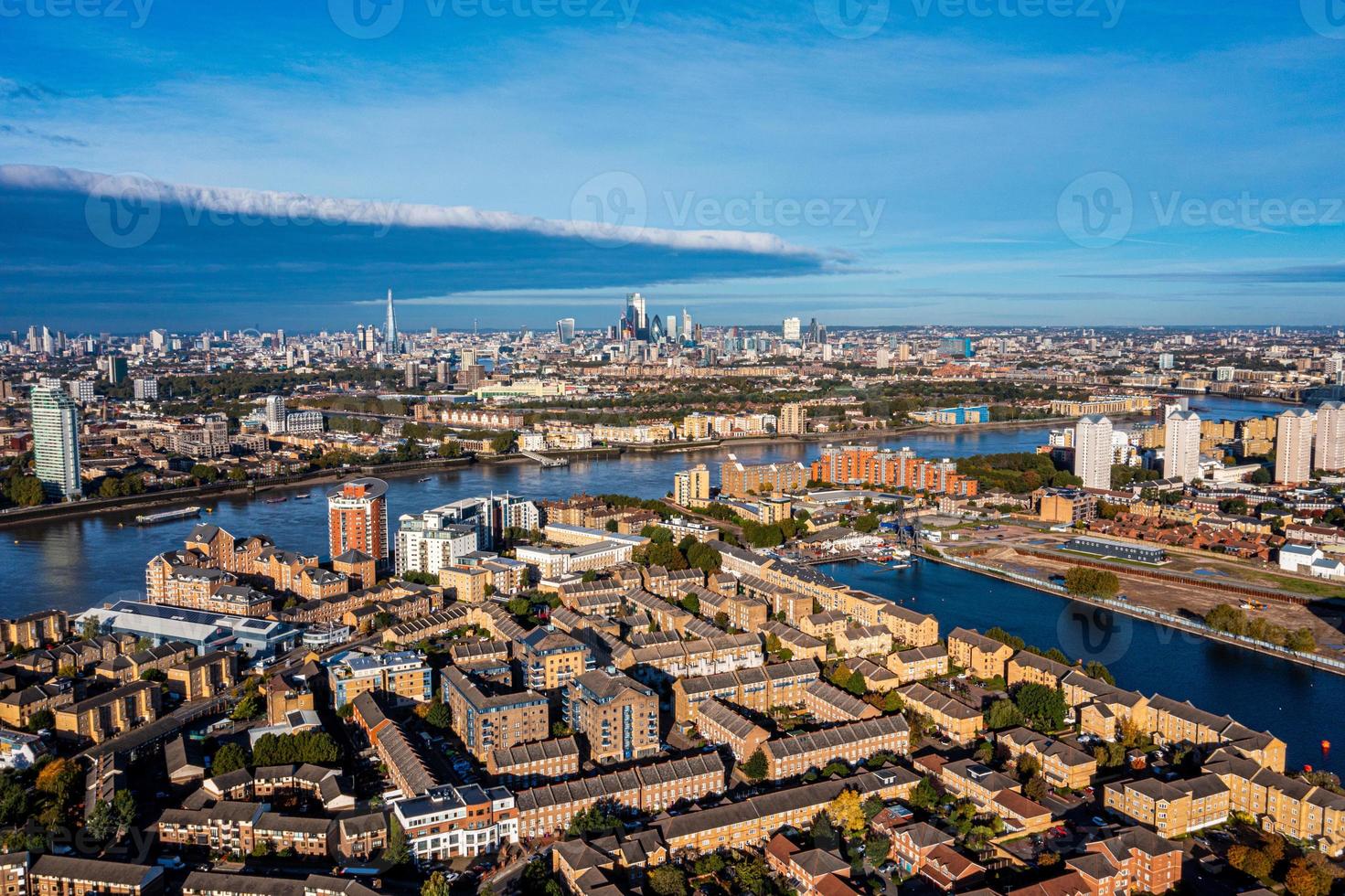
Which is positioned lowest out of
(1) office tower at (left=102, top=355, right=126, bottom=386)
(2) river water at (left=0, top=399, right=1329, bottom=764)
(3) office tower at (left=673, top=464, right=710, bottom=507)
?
(2) river water at (left=0, top=399, right=1329, bottom=764)

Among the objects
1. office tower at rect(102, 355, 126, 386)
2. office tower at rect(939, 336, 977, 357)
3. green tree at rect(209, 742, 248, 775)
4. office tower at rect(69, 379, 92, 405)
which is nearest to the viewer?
green tree at rect(209, 742, 248, 775)

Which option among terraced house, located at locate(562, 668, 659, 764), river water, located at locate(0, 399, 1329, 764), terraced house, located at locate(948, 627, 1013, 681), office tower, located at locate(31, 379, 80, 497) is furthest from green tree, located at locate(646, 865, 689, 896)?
office tower, located at locate(31, 379, 80, 497)

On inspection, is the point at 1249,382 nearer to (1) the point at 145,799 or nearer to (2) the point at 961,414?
(2) the point at 961,414

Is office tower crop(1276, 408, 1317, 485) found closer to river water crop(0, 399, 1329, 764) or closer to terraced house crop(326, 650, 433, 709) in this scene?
river water crop(0, 399, 1329, 764)

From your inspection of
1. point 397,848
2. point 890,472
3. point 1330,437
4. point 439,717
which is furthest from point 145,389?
point 1330,437

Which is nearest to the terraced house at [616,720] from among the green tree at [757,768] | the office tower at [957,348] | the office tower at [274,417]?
the green tree at [757,768]

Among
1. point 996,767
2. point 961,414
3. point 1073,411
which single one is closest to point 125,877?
point 996,767

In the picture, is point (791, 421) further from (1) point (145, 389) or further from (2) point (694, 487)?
(1) point (145, 389)
